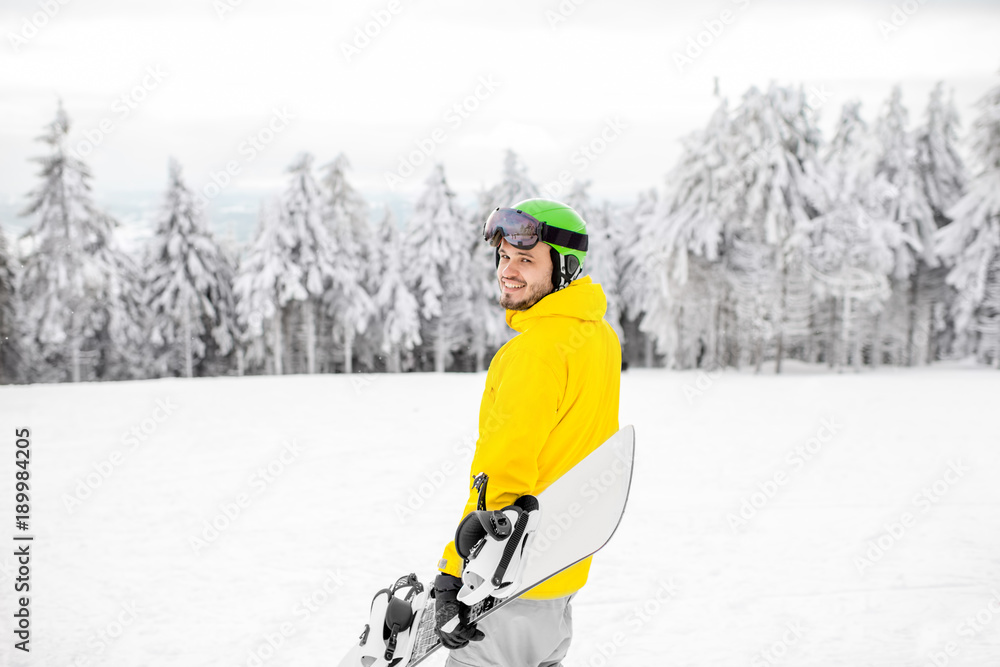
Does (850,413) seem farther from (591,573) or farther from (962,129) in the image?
(962,129)

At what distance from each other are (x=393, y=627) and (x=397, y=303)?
25636 millimetres

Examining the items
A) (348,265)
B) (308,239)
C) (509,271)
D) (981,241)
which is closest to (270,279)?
(308,239)

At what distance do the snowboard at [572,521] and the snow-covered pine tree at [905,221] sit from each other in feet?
92.1

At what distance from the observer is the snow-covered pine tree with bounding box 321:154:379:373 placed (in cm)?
2828

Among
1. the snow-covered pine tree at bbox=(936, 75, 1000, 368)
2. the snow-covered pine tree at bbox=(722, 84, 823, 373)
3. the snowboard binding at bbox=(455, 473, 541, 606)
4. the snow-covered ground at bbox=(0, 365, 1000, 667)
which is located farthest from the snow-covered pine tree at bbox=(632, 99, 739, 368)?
the snowboard binding at bbox=(455, 473, 541, 606)

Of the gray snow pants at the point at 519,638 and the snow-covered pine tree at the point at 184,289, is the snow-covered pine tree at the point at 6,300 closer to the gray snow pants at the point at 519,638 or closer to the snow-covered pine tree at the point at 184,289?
the snow-covered pine tree at the point at 184,289

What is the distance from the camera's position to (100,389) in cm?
1589

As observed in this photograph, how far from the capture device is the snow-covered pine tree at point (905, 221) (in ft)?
89.8

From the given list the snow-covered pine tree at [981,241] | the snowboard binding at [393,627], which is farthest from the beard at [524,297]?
the snow-covered pine tree at [981,241]

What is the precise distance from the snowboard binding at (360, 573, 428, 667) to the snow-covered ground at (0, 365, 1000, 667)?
7.38 ft

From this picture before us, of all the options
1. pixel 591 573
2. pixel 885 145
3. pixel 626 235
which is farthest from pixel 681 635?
pixel 626 235
